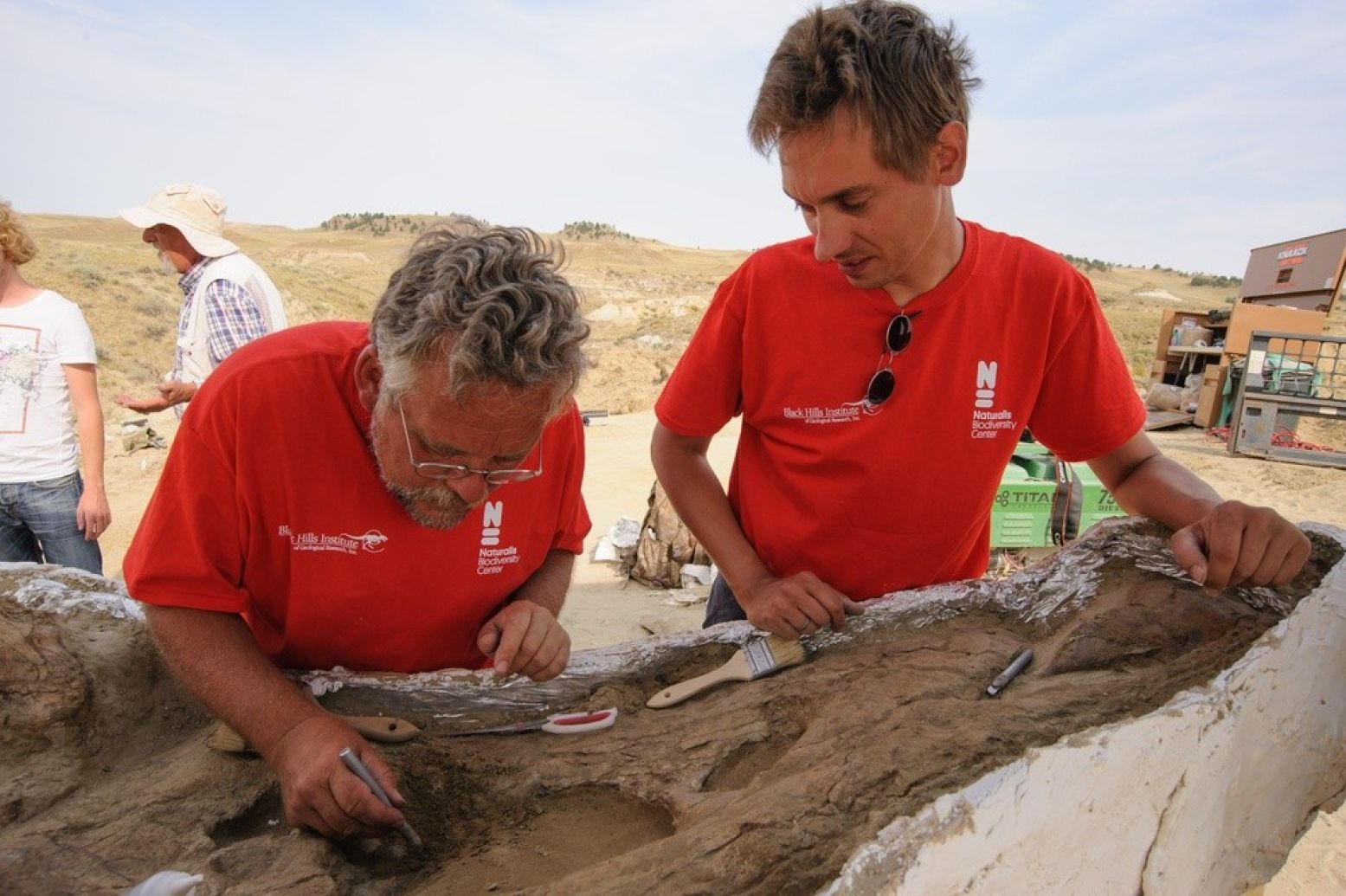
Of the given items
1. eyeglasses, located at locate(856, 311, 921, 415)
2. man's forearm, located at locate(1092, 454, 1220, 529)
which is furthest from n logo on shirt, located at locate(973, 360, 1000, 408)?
man's forearm, located at locate(1092, 454, 1220, 529)

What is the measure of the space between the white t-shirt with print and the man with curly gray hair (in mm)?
2327

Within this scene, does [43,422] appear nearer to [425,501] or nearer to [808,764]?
[425,501]

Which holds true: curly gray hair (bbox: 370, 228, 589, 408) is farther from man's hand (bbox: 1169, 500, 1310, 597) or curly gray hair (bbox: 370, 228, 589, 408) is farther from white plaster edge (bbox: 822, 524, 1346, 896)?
man's hand (bbox: 1169, 500, 1310, 597)

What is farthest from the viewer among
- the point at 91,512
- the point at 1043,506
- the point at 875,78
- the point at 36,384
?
the point at 1043,506

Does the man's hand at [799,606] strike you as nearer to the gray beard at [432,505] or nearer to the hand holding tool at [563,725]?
the hand holding tool at [563,725]

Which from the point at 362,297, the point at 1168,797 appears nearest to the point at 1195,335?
the point at 1168,797

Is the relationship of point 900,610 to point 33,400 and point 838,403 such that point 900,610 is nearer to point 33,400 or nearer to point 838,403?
point 838,403

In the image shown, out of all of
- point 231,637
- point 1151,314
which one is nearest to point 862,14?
point 231,637

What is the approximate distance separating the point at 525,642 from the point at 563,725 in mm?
216

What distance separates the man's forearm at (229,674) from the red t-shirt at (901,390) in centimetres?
116

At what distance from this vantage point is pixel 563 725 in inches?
83.0

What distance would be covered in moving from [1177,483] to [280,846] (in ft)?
6.96

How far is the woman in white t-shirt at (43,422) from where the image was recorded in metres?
3.60

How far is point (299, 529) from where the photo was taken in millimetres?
1917
